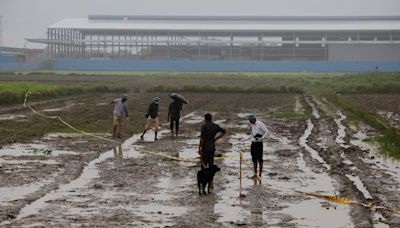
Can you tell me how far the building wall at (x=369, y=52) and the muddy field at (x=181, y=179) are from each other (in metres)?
73.1

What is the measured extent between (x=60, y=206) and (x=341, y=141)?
13.0 metres

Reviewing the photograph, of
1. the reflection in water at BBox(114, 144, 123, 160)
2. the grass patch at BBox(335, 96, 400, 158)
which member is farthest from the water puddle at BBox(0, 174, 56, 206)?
the grass patch at BBox(335, 96, 400, 158)

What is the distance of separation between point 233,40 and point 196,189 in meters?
91.3

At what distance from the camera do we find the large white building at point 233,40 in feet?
330

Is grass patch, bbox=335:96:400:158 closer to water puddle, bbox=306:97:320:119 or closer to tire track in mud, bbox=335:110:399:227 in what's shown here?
tire track in mud, bbox=335:110:399:227

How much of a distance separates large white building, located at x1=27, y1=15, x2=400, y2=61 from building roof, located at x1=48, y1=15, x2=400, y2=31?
0.14m

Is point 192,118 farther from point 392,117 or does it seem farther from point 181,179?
point 181,179

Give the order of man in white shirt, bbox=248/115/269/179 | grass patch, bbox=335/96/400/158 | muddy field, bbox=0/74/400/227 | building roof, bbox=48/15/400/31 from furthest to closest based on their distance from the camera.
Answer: building roof, bbox=48/15/400/31 → grass patch, bbox=335/96/400/158 → man in white shirt, bbox=248/115/269/179 → muddy field, bbox=0/74/400/227

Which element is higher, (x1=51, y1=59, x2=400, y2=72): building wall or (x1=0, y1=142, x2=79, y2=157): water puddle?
(x1=51, y1=59, x2=400, y2=72): building wall

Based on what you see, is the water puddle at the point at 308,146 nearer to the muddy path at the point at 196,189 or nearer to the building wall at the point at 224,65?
the muddy path at the point at 196,189

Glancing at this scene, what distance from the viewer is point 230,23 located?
112 metres

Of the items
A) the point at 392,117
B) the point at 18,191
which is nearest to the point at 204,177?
the point at 18,191

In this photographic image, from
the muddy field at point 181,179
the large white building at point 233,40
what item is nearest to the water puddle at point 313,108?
the muddy field at point 181,179

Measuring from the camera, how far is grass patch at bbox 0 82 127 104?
3900 cm
